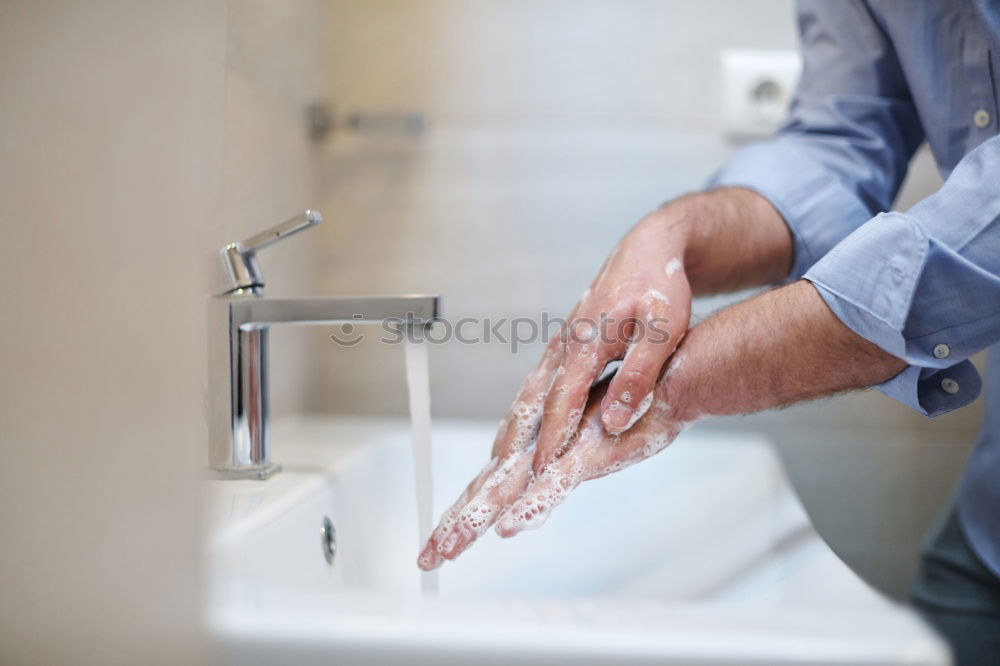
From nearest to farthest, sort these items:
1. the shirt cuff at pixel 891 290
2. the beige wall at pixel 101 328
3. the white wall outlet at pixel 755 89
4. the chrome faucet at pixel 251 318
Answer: the beige wall at pixel 101 328
the shirt cuff at pixel 891 290
the chrome faucet at pixel 251 318
the white wall outlet at pixel 755 89

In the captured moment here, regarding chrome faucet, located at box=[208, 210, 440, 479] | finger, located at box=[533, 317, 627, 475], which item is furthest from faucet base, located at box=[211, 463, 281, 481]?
finger, located at box=[533, 317, 627, 475]

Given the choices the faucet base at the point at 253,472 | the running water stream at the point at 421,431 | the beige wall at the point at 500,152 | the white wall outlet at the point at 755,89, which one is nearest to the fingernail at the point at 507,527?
the running water stream at the point at 421,431

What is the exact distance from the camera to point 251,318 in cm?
54

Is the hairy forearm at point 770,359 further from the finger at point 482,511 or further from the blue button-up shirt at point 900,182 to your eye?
the finger at point 482,511

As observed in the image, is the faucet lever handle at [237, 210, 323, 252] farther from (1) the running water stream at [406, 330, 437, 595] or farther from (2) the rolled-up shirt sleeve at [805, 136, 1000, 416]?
(2) the rolled-up shirt sleeve at [805, 136, 1000, 416]

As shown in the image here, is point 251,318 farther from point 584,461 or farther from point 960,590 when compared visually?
point 960,590

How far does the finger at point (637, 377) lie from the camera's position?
0.47m

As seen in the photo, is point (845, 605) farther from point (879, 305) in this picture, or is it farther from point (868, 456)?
point (868, 456)

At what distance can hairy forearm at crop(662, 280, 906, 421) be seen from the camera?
17.1 inches

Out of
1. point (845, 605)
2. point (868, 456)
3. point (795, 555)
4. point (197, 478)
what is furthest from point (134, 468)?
point (868, 456)

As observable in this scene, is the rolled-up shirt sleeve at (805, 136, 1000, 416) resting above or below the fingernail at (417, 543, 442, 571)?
above

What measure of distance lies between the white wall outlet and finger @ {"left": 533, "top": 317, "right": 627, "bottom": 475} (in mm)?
541

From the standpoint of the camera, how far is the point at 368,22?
962mm

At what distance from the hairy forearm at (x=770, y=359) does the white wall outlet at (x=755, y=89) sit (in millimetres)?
540
